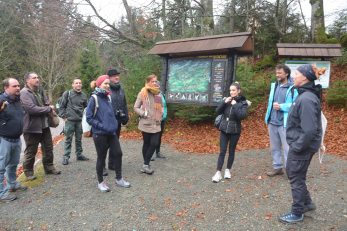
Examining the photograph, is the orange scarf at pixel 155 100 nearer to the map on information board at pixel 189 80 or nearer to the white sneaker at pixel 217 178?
the white sneaker at pixel 217 178

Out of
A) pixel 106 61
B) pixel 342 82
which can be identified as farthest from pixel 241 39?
pixel 106 61

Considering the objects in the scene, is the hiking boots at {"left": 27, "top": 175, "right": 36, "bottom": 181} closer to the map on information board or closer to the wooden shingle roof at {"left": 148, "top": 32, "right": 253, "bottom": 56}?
the map on information board

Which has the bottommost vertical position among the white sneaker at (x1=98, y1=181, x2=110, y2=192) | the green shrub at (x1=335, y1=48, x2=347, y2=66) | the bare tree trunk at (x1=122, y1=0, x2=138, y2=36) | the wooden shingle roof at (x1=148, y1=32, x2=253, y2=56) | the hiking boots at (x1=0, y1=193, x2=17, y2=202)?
the hiking boots at (x1=0, y1=193, x2=17, y2=202)

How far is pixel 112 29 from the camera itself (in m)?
15.0

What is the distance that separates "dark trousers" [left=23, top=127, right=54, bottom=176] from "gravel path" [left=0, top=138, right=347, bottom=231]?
0.38m

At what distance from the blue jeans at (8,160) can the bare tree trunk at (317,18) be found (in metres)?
15.3

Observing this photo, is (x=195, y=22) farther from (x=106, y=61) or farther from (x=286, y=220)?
(x=286, y=220)

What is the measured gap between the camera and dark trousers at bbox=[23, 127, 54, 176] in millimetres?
5952

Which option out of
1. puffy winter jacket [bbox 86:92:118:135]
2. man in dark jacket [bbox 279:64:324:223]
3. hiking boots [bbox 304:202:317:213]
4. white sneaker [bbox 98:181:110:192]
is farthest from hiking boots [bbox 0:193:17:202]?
hiking boots [bbox 304:202:317:213]

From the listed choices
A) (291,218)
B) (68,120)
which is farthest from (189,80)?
(291,218)

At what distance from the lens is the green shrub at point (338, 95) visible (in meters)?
11.6

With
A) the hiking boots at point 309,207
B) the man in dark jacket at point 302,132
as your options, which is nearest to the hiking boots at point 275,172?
the hiking boots at point 309,207

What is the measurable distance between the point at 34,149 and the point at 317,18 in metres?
15.9

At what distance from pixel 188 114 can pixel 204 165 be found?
429cm
